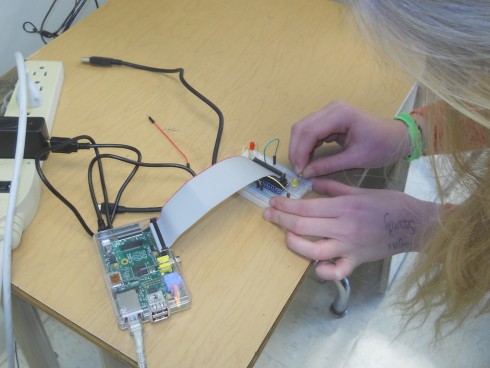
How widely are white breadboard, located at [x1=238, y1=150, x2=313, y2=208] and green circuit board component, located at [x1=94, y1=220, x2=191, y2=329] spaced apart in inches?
5.9

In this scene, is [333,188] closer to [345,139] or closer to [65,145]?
[345,139]

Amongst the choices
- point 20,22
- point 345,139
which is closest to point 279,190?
point 345,139

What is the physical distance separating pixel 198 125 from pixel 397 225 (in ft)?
1.18

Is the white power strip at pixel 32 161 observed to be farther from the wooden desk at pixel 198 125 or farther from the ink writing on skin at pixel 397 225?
the ink writing on skin at pixel 397 225

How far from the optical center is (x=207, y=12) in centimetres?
105

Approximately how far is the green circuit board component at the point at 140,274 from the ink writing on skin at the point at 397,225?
307 millimetres

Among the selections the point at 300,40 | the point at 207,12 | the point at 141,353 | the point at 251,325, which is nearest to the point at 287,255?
the point at 251,325

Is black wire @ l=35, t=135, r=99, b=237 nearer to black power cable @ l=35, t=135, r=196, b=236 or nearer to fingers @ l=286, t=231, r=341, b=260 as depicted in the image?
black power cable @ l=35, t=135, r=196, b=236

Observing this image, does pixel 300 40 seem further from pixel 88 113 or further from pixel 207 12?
pixel 88 113

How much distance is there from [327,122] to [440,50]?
30 cm

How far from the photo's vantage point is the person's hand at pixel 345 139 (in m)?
0.73

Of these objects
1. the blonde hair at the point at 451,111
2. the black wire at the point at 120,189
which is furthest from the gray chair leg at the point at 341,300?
the black wire at the point at 120,189

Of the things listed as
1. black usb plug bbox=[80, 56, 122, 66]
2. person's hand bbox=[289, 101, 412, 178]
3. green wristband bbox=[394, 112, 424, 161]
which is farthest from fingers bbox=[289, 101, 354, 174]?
black usb plug bbox=[80, 56, 122, 66]

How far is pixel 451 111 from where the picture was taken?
0.53m
